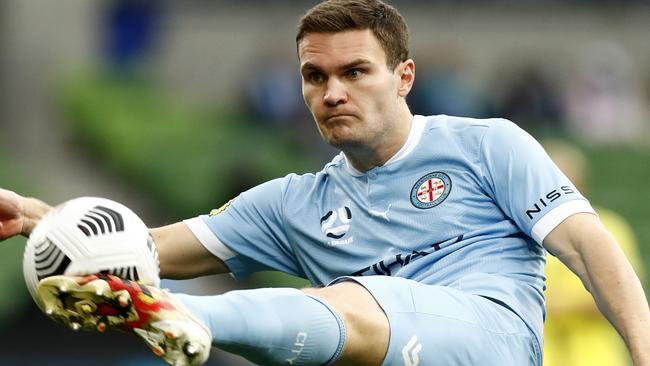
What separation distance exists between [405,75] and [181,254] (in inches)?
45.5

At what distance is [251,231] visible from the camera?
581cm

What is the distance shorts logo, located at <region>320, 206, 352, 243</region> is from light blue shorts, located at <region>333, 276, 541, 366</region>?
59cm

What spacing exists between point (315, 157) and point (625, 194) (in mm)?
3135

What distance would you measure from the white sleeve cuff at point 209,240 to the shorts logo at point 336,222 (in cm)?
47

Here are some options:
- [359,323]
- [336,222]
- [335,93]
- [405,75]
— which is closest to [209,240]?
[336,222]

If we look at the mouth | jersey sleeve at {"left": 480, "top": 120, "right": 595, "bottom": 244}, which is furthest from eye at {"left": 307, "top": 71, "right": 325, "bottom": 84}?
jersey sleeve at {"left": 480, "top": 120, "right": 595, "bottom": 244}

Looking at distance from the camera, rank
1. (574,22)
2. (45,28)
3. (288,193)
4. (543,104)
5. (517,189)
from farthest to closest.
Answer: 1. (574,22)
2. (45,28)
3. (543,104)
4. (288,193)
5. (517,189)

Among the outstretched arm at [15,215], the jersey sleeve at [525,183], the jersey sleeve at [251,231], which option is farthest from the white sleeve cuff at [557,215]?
the outstretched arm at [15,215]

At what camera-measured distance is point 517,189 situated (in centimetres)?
523

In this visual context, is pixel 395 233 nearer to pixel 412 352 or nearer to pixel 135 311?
pixel 412 352

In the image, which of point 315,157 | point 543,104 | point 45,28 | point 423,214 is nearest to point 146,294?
point 423,214

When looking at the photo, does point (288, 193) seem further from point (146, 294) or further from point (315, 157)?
point (315, 157)

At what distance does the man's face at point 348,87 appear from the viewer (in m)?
5.36

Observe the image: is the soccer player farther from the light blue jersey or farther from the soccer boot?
the soccer boot
